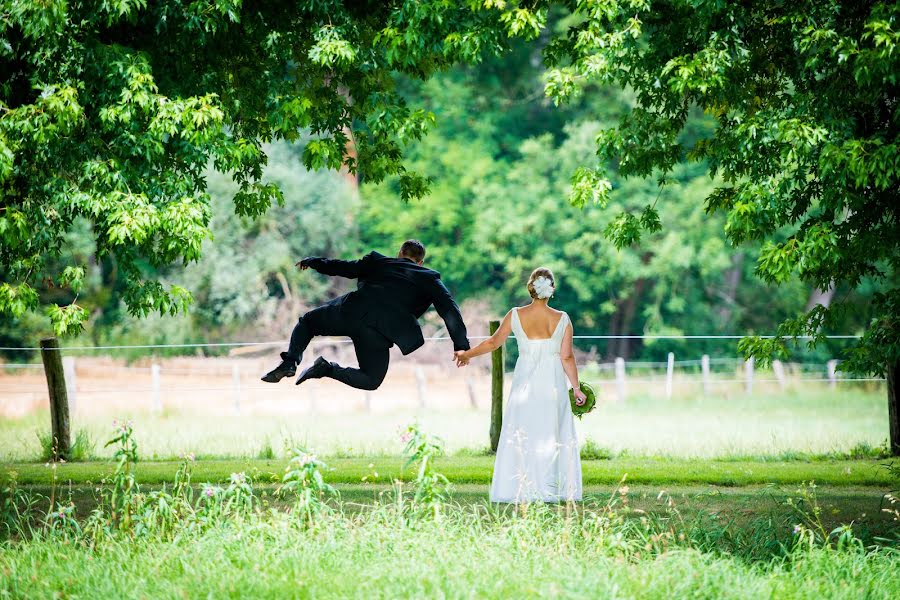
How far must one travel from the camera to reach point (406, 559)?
261 inches

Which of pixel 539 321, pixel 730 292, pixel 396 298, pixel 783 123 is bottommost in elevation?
pixel 539 321

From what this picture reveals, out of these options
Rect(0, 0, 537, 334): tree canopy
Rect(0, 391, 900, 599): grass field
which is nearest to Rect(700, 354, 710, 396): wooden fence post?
Rect(0, 391, 900, 599): grass field

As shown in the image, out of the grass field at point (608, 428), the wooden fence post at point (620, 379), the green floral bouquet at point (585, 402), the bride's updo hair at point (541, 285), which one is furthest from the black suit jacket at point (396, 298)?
the wooden fence post at point (620, 379)

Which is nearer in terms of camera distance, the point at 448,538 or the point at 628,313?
the point at 448,538

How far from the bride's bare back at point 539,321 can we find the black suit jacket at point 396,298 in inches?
21.3

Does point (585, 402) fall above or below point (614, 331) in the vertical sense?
below

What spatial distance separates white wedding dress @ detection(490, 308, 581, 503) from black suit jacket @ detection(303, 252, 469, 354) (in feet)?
1.95

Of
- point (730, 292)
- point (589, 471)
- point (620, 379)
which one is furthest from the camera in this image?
point (730, 292)

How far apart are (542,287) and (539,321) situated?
307 millimetres

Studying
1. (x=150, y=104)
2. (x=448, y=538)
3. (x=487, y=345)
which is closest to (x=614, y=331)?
(x=487, y=345)

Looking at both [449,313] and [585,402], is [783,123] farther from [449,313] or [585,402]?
[449,313]

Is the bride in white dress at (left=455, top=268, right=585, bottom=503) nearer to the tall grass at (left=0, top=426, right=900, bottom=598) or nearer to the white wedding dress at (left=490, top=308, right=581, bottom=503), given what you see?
the white wedding dress at (left=490, top=308, right=581, bottom=503)

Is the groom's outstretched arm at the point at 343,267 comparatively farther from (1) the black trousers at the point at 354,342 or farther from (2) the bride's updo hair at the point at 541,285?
(2) the bride's updo hair at the point at 541,285

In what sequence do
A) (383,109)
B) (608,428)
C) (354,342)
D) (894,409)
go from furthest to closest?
(608,428)
(894,409)
(383,109)
(354,342)
